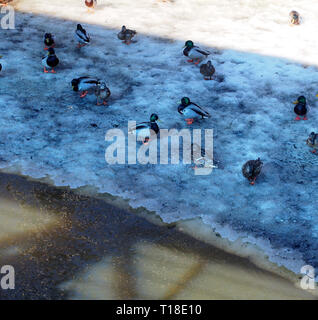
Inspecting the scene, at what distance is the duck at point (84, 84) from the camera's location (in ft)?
30.7

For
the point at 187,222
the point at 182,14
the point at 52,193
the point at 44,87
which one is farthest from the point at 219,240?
the point at 182,14

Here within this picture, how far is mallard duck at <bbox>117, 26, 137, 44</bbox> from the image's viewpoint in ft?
37.0

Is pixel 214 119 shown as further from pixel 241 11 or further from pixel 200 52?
pixel 241 11

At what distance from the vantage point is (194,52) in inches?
415

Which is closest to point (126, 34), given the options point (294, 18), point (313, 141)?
point (294, 18)

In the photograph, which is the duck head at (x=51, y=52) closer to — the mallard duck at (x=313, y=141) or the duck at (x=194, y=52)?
the duck at (x=194, y=52)

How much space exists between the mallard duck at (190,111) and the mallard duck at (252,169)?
1.79 metres

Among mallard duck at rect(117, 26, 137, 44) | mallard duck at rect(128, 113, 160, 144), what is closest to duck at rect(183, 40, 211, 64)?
mallard duck at rect(117, 26, 137, 44)

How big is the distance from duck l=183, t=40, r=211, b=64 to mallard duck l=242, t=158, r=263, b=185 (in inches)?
165

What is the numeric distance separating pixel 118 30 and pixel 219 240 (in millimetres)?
7711

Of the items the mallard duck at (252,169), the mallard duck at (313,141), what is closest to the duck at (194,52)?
the mallard duck at (313,141)

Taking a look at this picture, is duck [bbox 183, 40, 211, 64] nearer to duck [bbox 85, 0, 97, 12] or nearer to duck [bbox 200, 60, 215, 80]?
duck [bbox 200, 60, 215, 80]

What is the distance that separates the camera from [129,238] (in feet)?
20.9

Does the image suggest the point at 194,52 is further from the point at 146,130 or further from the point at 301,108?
the point at 146,130
